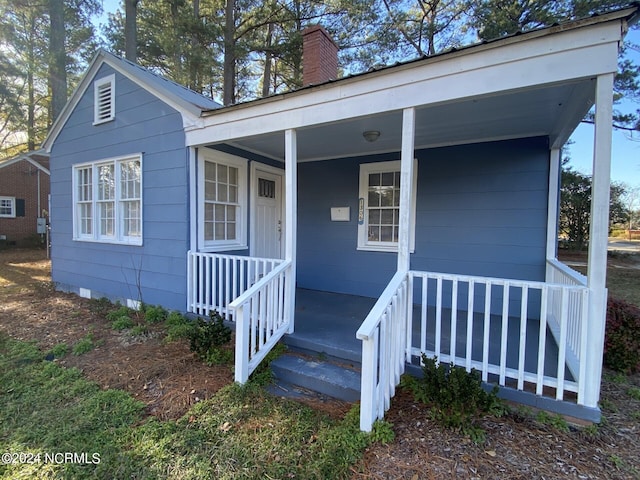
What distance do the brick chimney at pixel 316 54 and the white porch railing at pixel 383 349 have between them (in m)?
3.36

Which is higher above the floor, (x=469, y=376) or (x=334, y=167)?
(x=334, y=167)

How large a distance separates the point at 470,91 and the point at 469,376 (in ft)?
7.54

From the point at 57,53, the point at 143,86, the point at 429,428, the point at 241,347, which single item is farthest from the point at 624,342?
the point at 57,53

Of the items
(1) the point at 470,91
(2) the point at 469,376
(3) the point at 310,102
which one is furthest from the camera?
(3) the point at 310,102

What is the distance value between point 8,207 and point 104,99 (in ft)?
44.1

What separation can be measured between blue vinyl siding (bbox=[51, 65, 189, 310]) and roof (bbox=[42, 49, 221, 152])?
102 millimetres

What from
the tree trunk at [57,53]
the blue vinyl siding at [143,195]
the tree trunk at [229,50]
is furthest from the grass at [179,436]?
the tree trunk at [57,53]

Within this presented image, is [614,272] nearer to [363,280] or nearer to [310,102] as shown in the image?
[363,280]

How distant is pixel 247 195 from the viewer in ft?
17.8

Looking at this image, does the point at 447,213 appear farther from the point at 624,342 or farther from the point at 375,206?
the point at 624,342

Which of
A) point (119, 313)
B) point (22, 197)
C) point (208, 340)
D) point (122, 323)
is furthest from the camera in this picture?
point (22, 197)

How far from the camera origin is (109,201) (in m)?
5.61

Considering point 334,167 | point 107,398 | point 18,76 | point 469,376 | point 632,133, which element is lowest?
point 107,398

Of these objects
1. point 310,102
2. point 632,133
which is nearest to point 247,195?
point 310,102
